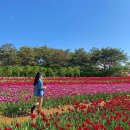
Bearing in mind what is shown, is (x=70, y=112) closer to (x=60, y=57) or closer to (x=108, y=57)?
(x=60, y=57)

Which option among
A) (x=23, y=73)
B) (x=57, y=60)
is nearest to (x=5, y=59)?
(x=57, y=60)

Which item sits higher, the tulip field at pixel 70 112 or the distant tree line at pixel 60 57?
the distant tree line at pixel 60 57

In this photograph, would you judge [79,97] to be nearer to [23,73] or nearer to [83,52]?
[23,73]

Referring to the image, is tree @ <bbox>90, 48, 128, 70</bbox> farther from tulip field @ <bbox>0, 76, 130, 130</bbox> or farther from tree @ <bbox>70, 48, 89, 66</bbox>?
tulip field @ <bbox>0, 76, 130, 130</bbox>

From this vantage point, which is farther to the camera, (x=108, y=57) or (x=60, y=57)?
(x=108, y=57)

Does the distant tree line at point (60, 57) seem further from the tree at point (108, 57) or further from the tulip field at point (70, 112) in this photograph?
the tulip field at point (70, 112)

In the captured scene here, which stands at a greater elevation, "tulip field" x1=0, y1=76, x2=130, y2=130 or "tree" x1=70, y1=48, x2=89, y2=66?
"tree" x1=70, y1=48, x2=89, y2=66

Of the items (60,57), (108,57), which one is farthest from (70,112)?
(108,57)

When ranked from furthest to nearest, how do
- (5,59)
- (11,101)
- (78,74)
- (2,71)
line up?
(5,59), (78,74), (2,71), (11,101)

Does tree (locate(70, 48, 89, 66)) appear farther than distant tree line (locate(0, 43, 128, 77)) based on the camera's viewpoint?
Yes

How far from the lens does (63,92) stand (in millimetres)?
15602

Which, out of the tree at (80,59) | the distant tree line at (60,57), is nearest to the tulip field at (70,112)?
the distant tree line at (60,57)

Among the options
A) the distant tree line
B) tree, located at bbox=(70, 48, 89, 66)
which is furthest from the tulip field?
tree, located at bbox=(70, 48, 89, 66)

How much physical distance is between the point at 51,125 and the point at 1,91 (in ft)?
29.8
